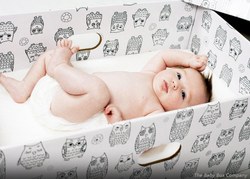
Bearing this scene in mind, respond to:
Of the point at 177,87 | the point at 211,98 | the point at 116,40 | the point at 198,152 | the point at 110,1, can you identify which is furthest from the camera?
the point at 110,1

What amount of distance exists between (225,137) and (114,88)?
34cm

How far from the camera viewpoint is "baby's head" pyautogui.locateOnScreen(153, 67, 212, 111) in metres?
1.10

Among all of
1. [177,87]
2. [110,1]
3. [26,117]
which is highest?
[110,1]

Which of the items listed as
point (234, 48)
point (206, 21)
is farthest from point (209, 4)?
point (234, 48)

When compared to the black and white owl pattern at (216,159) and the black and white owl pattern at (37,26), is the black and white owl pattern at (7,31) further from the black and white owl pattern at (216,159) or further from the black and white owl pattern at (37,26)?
the black and white owl pattern at (216,159)

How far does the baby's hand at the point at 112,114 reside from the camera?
3.39 ft

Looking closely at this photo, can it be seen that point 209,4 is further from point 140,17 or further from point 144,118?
point 144,118

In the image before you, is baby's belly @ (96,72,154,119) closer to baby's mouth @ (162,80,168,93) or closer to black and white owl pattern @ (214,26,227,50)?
baby's mouth @ (162,80,168,93)

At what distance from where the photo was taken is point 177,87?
110 cm

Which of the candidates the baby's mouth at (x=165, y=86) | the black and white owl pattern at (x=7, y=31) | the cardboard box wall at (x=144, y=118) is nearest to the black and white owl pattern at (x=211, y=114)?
the cardboard box wall at (x=144, y=118)

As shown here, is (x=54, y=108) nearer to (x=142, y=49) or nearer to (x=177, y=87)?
(x=177, y=87)

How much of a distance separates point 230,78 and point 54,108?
627 mm

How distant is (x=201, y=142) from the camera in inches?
37.4

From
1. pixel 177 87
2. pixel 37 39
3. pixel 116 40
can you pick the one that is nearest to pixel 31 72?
pixel 37 39
